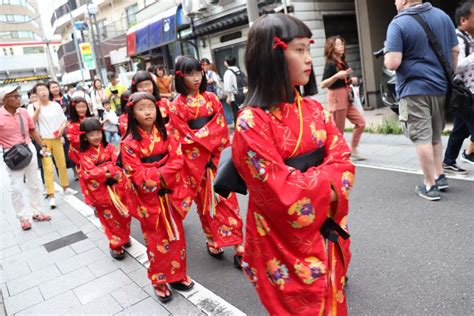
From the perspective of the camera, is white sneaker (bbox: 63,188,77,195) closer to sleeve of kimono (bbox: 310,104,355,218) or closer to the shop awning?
sleeve of kimono (bbox: 310,104,355,218)

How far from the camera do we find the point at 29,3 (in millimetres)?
63719

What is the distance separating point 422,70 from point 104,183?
334cm

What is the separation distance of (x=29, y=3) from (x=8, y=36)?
6987 mm

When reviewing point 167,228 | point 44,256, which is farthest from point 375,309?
point 44,256

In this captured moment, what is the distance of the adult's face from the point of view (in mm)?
4895

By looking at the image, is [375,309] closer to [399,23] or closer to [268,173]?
[268,173]

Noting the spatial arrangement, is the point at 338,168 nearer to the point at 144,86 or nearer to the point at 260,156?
the point at 260,156

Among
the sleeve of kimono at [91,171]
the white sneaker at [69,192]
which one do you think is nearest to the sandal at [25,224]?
the white sneaker at [69,192]

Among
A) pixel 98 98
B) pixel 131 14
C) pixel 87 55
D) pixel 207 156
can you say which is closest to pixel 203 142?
pixel 207 156

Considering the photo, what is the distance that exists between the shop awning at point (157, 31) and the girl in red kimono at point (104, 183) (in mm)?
10491

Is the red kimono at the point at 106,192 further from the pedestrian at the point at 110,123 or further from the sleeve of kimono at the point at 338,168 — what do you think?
the pedestrian at the point at 110,123

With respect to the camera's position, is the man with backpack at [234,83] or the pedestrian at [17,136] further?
the man with backpack at [234,83]

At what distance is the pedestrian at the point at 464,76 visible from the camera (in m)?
3.97

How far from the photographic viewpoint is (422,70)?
12.3ft
